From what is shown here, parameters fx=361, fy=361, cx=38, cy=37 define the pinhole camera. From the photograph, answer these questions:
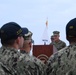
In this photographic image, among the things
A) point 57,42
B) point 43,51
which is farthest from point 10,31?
point 57,42

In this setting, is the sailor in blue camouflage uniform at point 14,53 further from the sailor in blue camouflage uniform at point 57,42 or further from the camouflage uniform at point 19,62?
the sailor in blue camouflage uniform at point 57,42

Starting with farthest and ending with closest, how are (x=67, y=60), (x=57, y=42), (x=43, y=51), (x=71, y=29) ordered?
1. (x=57, y=42)
2. (x=43, y=51)
3. (x=71, y=29)
4. (x=67, y=60)

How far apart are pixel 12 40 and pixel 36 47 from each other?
289 centimetres

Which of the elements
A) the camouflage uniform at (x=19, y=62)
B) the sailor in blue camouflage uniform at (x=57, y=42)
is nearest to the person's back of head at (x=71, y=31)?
the camouflage uniform at (x=19, y=62)

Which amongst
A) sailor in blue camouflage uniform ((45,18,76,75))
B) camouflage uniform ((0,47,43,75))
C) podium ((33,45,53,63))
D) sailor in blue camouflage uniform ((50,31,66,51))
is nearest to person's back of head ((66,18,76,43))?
sailor in blue camouflage uniform ((45,18,76,75))

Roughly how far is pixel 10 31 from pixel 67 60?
0.98 metres

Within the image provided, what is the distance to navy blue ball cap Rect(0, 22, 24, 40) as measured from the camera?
4.87m

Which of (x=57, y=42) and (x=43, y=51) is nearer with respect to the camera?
(x=43, y=51)

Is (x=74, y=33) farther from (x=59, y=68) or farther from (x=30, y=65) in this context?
(x=30, y=65)

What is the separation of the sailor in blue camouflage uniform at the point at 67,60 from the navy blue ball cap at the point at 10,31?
697mm

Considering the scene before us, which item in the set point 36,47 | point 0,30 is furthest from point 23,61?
point 36,47

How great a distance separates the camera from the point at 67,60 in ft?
14.2

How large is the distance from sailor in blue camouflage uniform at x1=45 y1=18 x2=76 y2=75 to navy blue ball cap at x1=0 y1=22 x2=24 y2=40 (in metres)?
0.70

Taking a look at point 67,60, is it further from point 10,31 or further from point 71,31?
point 10,31
